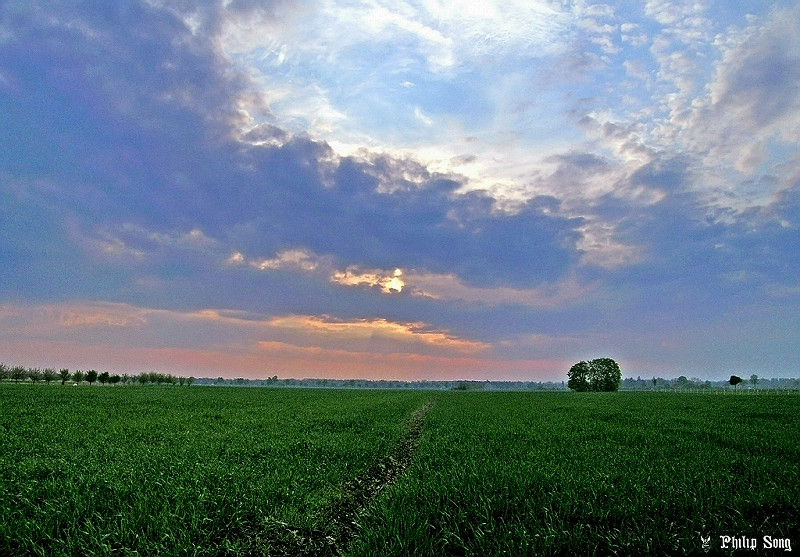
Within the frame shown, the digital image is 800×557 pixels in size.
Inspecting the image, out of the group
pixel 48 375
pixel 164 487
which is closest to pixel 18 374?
pixel 48 375

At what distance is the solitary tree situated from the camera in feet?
476

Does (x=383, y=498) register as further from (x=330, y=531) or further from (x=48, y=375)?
(x=48, y=375)

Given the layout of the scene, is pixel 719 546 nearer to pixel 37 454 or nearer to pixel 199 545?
pixel 199 545

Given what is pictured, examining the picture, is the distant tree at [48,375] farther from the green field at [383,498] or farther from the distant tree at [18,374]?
the green field at [383,498]

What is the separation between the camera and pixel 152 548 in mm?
6367

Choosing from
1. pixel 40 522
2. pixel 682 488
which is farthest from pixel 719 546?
pixel 40 522

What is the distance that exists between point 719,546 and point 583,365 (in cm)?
16116

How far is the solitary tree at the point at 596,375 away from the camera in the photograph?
14512cm

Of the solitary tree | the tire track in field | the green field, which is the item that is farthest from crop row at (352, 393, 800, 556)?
A: the solitary tree

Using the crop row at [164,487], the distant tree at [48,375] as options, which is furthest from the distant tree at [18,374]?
the crop row at [164,487]

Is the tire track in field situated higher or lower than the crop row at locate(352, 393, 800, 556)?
lower

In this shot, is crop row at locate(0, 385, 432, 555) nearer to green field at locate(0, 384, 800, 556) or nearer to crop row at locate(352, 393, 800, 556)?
green field at locate(0, 384, 800, 556)

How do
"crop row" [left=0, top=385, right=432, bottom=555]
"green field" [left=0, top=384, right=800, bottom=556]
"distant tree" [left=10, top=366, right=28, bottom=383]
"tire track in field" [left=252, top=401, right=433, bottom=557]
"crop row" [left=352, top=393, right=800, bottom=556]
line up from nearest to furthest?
"crop row" [left=352, top=393, right=800, bottom=556]
"green field" [left=0, top=384, right=800, bottom=556]
"crop row" [left=0, top=385, right=432, bottom=555]
"tire track in field" [left=252, top=401, right=433, bottom=557]
"distant tree" [left=10, top=366, right=28, bottom=383]

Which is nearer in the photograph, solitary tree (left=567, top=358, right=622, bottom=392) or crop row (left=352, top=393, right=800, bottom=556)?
crop row (left=352, top=393, right=800, bottom=556)
